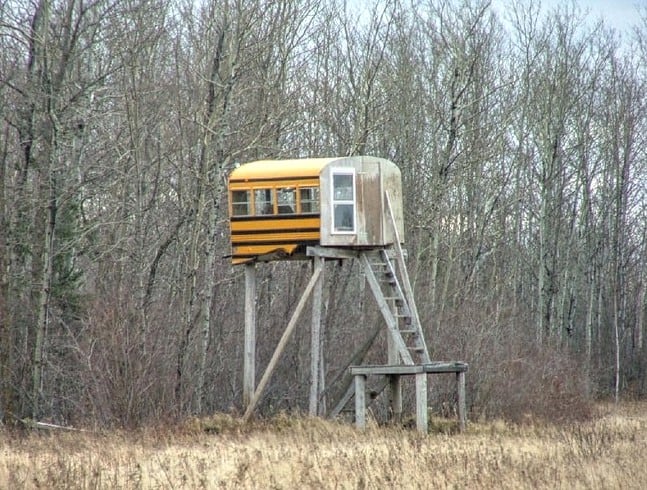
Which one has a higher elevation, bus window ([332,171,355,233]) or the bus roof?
the bus roof

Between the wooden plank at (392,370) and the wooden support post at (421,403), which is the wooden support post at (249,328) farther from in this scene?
the wooden support post at (421,403)

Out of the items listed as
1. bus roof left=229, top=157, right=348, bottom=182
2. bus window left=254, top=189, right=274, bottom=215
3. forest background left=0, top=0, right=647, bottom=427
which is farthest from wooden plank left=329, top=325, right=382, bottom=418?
bus roof left=229, top=157, right=348, bottom=182

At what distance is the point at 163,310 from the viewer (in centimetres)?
2372

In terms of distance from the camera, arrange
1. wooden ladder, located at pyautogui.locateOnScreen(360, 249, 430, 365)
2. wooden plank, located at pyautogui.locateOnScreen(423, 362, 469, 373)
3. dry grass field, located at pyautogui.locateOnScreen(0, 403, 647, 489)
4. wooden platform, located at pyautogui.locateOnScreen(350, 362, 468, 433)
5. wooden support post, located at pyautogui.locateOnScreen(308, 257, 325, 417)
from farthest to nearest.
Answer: wooden support post, located at pyautogui.locateOnScreen(308, 257, 325, 417), wooden ladder, located at pyautogui.locateOnScreen(360, 249, 430, 365), wooden plank, located at pyautogui.locateOnScreen(423, 362, 469, 373), wooden platform, located at pyautogui.locateOnScreen(350, 362, 468, 433), dry grass field, located at pyautogui.locateOnScreen(0, 403, 647, 489)

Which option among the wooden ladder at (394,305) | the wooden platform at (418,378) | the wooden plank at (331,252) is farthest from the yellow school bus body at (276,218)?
the wooden platform at (418,378)

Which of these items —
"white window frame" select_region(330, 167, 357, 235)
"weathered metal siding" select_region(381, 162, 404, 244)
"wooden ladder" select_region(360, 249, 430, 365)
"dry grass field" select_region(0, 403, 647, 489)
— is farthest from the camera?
"weathered metal siding" select_region(381, 162, 404, 244)

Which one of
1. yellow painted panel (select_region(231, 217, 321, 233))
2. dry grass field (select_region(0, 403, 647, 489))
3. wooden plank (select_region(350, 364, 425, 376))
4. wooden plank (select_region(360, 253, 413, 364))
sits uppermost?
yellow painted panel (select_region(231, 217, 321, 233))

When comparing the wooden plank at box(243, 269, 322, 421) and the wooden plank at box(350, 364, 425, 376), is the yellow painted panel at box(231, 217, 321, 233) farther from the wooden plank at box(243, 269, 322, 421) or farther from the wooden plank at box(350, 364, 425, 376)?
the wooden plank at box(350, 364, 425, 376)

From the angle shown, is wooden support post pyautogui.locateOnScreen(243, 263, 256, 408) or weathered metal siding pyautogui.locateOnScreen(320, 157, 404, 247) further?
wooden support post pyautogui.locateOnScreen(243, 263, 256, 408)

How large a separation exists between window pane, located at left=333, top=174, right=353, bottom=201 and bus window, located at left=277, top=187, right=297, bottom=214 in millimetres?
791

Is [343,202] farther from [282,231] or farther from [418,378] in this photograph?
[418,378]

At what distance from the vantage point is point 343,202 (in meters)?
22.7

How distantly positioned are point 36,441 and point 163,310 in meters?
5.18

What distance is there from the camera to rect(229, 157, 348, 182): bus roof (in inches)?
888
